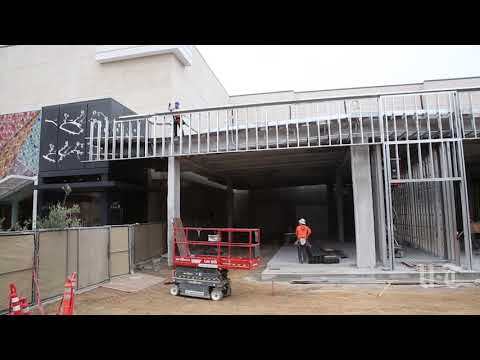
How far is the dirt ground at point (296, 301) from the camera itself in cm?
809

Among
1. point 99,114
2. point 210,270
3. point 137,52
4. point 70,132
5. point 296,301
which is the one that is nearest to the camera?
point 296,301

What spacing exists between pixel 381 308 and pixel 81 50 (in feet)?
91.6

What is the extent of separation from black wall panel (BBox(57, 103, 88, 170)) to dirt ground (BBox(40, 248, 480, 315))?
8.69m

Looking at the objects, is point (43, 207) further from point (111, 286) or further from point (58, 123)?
point (111, 286)

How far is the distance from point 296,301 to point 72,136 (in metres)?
14.0

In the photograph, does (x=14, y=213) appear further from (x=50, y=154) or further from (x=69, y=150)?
(x=69, y=150)

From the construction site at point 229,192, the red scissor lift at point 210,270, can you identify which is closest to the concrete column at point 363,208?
the construction site at point 229,192

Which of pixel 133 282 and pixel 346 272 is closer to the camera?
pixel 133 282

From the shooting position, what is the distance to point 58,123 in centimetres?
1759

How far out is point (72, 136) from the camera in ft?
56.2

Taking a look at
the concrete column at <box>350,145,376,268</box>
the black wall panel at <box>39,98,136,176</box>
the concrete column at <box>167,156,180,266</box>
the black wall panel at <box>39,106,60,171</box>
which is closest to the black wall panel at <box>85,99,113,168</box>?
the black wall panel at <box>39,98,136,176</box>

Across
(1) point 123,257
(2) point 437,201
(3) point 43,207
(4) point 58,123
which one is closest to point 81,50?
(4) point 58,123

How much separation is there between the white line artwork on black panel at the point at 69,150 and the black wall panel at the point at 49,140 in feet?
1.13

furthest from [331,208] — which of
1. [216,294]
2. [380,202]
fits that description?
[216,294]
